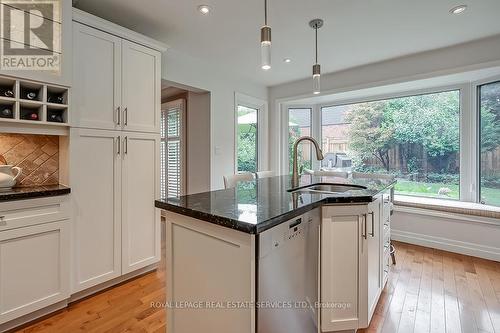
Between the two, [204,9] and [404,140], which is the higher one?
[204,9]

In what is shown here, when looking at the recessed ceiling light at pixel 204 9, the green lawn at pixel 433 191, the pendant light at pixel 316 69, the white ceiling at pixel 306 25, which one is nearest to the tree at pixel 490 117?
the green lawn at pixel 433 191

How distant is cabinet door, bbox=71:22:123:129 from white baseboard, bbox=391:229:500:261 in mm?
3691

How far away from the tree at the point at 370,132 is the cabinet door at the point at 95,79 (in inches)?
136

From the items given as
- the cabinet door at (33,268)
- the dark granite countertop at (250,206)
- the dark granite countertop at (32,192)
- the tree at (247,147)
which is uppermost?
the tree at (247,147)

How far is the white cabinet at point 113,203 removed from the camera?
2.00 metres

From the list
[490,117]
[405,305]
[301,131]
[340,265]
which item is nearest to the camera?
[340,265]

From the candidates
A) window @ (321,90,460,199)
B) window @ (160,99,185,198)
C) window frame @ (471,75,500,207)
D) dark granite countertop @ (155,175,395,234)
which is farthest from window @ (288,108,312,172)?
dark granite countertop @ (155,175,395,234)

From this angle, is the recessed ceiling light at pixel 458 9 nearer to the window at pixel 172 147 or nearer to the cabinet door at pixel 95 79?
the cabinet door at pixel 95 79

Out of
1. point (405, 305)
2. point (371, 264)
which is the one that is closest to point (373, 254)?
point (371, 264)

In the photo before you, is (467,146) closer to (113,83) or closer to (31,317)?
(113,83)

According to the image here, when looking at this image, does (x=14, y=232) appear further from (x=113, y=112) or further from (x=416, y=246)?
(x=416, y=246)

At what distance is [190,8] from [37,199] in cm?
187

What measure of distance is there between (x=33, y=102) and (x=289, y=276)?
2.02 m

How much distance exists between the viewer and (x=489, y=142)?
3061 millimetres
